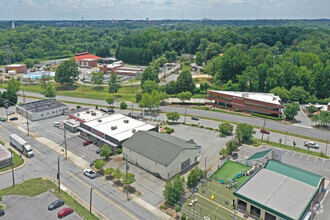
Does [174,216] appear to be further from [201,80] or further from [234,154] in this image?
[201,80]

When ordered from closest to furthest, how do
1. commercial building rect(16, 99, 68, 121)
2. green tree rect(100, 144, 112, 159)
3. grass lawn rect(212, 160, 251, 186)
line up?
1. grass lawn rect(212, 160, 251, 186)
2. green tree rect(100, 144, 112, 159)
3. commercial building rect(16, 99, 68, 121)

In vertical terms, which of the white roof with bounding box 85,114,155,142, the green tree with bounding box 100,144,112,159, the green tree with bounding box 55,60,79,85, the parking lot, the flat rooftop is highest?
the green tree with bounding box 55,60,79,85

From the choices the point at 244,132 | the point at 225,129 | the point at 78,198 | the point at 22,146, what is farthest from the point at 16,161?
the point at 244,132

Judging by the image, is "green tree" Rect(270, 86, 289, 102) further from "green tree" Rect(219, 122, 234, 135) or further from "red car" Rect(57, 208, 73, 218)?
"red car" Rect(57, 208, 73, 218)

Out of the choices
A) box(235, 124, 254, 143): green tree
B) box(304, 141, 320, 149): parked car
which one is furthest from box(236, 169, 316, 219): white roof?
box(304, 141, 320, 149): parked car

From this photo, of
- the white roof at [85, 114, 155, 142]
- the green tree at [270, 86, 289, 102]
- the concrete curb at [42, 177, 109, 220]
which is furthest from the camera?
the green tree at [270, 86, 289, 102]

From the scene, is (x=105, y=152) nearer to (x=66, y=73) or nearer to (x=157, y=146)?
(x=157, y=146)

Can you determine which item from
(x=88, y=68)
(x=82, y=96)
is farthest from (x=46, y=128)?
(x=88, y=68)
